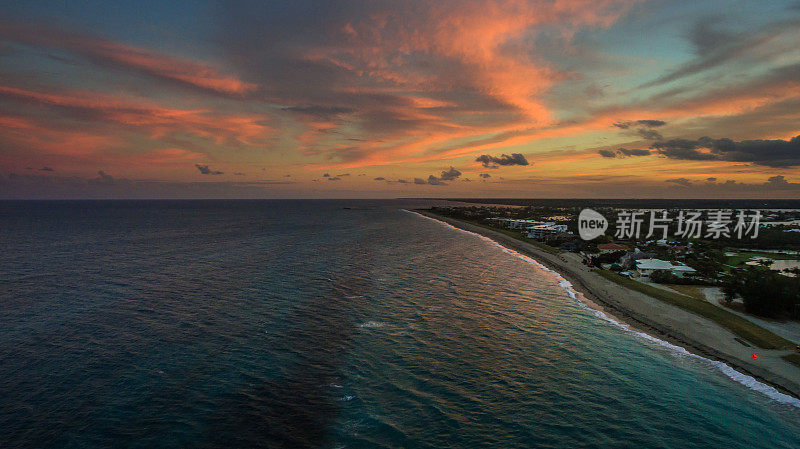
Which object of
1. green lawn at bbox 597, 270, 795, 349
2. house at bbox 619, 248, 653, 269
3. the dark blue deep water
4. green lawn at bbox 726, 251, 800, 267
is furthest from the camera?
green lawn at bbox 726, 251, 800, 267

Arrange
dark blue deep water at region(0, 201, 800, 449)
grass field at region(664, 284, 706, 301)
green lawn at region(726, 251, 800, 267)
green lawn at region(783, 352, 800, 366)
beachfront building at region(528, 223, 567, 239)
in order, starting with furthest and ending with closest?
beachfront building at region(528, 223, 567, 239) → green lawn at region(726, 251, 800, 267) → grass field at region(664, 284, 706, 301) → green lawn at region(783, 352, 800, 366) → dark blue deep water at region(0, 201, 800, 449)

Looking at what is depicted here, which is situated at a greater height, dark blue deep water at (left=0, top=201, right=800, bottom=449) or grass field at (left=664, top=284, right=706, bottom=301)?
grass field at (left=664, top=284, right=706, bottom=301)

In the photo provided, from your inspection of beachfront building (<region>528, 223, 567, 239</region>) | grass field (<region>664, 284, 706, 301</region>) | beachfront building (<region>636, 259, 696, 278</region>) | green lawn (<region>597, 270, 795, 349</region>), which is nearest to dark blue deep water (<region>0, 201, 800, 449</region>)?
green lawn (<region>597, 270, 795, 349</region>)

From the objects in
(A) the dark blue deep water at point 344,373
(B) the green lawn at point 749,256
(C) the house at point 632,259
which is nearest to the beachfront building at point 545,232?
(C) the house at point 632,259

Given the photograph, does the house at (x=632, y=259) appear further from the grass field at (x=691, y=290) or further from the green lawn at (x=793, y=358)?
the green lawn at (x=793, y=358)

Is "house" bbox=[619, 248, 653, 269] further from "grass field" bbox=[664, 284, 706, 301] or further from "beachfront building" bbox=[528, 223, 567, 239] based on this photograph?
"beachfront building" bbox=[528, 223, 567, 239]

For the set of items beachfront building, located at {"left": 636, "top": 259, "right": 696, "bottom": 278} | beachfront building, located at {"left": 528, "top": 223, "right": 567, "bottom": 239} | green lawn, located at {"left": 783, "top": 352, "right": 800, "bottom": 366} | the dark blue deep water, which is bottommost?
the dark blue deep water

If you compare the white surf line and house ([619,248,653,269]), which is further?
house ([619,248,653,269])
